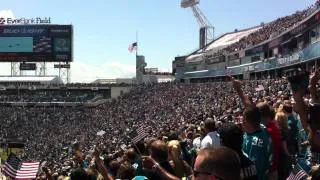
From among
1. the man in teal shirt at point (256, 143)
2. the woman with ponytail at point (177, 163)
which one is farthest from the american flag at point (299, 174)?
the woman with ponytail at point (177, 163)

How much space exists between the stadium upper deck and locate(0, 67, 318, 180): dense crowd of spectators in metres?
3.46

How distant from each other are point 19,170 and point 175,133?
5717 mm

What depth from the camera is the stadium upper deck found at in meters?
39.2

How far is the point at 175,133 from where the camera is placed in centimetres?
1061

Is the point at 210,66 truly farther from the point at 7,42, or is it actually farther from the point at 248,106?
the point at 248,106

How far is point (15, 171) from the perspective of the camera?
14414 millimetres

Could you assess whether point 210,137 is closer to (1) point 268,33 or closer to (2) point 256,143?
(2) point 256,143

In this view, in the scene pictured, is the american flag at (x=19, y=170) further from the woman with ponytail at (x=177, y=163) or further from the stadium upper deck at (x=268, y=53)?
the stadium upper deck at (x=268, y=53)

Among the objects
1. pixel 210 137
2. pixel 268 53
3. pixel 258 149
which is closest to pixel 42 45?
pixel 268 53

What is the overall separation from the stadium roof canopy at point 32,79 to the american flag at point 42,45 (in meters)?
12.9

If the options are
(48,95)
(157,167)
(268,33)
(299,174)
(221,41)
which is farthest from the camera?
(221,41)

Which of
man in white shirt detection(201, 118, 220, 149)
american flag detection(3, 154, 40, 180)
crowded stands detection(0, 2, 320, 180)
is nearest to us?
crowded stands detection(0, 2, 320, 180)

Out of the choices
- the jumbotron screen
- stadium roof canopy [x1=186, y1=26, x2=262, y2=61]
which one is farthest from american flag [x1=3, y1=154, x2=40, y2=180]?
stadium roof canopy [x1=186, y1=26, x2=262, y2=61]

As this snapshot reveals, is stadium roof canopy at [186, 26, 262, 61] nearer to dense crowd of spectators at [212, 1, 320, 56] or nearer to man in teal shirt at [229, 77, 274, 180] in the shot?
dense crowd of spectators at [212, 1, 320, 56]
